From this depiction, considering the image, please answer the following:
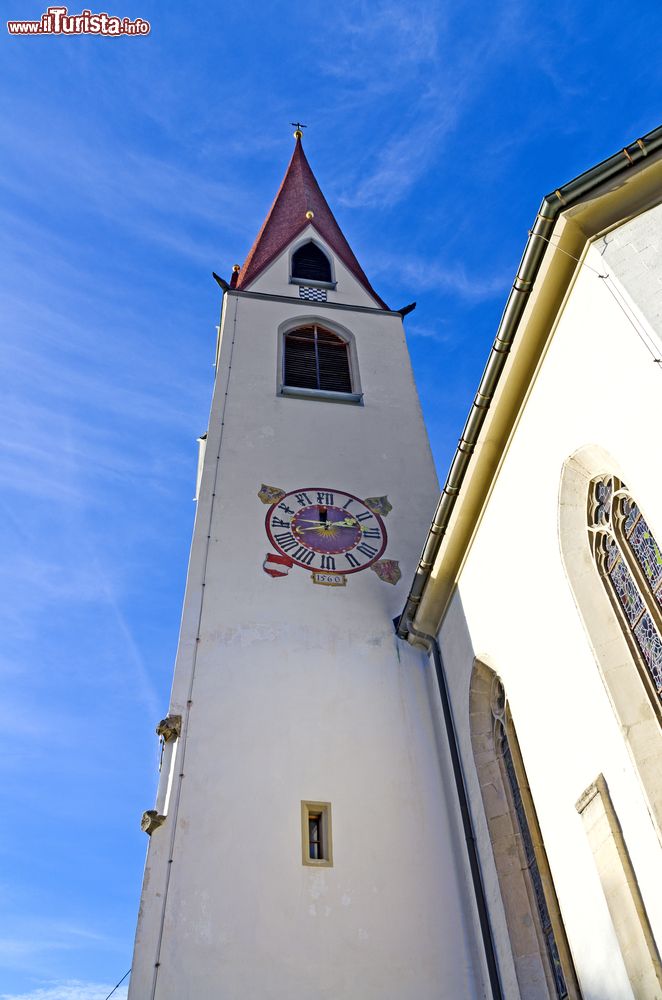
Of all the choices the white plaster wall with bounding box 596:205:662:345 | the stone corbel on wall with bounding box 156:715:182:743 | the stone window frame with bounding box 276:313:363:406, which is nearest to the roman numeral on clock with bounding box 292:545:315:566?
the stone corbel on wall with bounding box 156:715:182:743

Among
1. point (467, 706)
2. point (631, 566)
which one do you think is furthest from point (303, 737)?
point (631, 566)

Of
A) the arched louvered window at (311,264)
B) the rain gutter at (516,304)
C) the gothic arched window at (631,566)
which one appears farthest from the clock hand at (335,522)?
the arched louvered window at (311,264)

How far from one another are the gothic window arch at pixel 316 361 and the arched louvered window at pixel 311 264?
2878 millimetres

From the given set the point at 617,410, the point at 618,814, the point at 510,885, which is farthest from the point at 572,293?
the point at 510,885

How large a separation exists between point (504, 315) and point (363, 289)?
11580 mm

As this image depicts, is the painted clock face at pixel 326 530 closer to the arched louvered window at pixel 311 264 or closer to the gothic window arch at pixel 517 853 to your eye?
the gothic window arch at pixel 517 853

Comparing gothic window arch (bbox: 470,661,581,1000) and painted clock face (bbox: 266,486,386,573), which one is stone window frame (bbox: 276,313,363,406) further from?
gothic window arch (bbox: 470,661,581,1000)

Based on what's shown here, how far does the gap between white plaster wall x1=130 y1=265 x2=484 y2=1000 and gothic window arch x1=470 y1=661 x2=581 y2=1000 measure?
0.80m

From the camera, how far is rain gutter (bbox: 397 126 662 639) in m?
7.21

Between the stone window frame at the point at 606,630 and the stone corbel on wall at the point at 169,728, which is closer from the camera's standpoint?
the stone window frame at the point at 606,630

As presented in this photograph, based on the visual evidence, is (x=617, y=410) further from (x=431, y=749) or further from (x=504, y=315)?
(x=431, y=749)

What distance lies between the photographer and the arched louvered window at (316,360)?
620 inches

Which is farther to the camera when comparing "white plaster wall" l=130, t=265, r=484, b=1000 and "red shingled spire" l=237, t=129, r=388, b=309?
"red shingled spire" l=237, t=129, r=388, b=309

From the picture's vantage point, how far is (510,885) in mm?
7867
